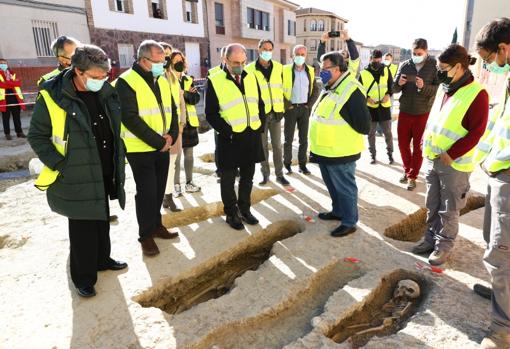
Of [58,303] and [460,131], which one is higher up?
[460,131]

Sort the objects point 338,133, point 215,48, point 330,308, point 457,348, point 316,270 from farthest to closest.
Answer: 1. point 215,48
2. point 338,133
3. point 316,270
4. point 330,308
5. point 457,348

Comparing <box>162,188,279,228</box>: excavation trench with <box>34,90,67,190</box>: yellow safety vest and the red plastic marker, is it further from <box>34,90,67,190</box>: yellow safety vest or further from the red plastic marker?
the red plastic marker

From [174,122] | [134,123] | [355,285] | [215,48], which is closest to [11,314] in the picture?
[134,123]

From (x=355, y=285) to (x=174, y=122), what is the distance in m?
2.48

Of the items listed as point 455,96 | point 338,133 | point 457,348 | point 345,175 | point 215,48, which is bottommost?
point 457,348

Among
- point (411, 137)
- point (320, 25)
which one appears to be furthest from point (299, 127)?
point (320, 25)

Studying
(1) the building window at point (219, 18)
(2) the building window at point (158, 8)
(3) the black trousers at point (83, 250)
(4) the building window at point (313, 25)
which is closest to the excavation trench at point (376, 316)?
(3) the black trousers at point (83, 250)

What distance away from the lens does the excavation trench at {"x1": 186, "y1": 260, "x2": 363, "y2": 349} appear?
2701mm

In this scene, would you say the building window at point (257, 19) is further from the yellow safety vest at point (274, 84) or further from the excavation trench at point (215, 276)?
the excavation trench at point (215, 276)

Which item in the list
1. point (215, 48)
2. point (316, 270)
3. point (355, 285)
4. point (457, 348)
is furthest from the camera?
point (215, 48)

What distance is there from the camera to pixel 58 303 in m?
3.07

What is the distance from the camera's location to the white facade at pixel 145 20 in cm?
1702

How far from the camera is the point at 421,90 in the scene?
516 centimetres

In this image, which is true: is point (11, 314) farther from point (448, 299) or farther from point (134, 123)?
point (448, 299)
